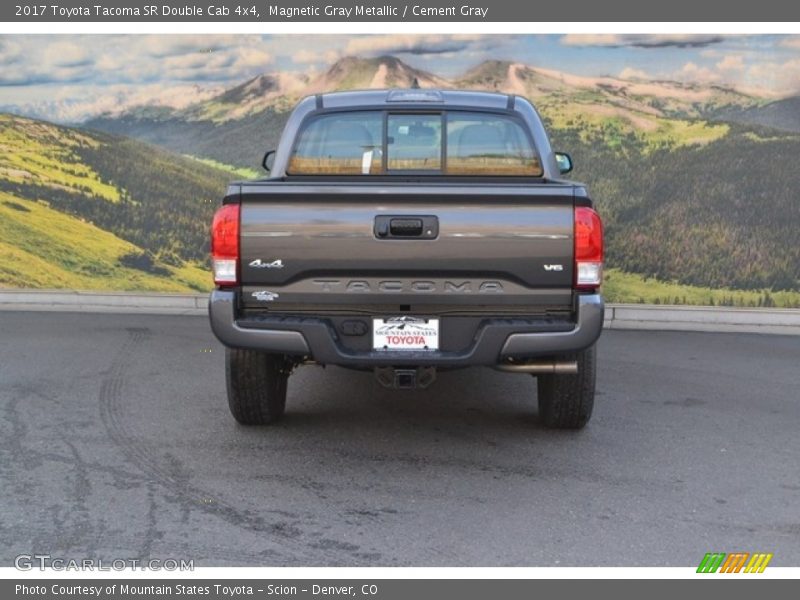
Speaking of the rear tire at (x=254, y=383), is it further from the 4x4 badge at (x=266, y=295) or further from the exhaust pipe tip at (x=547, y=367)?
the exhaust pipe tip at (x=547, y=367)

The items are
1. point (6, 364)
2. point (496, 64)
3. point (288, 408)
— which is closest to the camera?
point (288, 408)

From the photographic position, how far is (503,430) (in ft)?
18.8

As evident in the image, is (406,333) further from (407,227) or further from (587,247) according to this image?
(587,247)

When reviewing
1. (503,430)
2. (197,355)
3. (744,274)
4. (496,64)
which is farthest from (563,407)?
(496,64)

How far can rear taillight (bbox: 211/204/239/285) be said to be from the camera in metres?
4.77

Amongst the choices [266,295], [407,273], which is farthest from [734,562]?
[266,295]

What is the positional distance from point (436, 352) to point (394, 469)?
68 centimetres

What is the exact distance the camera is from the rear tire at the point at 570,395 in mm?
5371

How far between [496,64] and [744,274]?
3.82 m

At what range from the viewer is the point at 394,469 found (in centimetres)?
497

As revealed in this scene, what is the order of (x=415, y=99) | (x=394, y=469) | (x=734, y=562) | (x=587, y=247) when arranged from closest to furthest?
(x=734, y=562)
(x=587, y=247)
(x=394, y=469)
(x=415, y=99)

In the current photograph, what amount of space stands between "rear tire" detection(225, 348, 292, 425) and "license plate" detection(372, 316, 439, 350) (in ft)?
2.51

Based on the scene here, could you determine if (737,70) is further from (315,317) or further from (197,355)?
(315,317)

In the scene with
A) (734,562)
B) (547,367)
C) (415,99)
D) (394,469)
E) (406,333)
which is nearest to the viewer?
(734,562)
